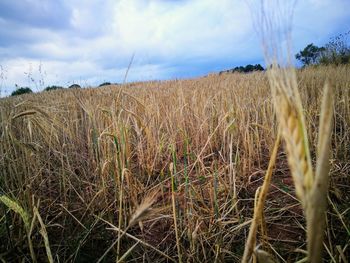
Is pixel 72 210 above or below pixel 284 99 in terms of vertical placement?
below

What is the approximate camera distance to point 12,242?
1175mm

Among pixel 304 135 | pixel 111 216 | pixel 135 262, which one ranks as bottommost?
pixel 135 262

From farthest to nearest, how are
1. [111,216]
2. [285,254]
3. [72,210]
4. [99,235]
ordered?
[72,210] → [111,216] → [99,235] → [285,254]

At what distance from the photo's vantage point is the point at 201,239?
1.08 m

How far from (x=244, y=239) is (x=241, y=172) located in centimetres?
52

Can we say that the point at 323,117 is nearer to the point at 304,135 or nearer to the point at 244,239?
the point at 304,135

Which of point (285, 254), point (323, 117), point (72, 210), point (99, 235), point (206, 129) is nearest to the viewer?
point (323, 117)

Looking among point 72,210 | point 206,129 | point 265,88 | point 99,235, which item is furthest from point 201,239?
point 265,88

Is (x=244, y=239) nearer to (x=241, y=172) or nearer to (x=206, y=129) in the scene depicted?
(x=241, y=172)

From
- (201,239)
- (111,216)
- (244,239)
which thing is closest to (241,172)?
(244,239)

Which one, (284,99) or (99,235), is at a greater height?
(284,99)

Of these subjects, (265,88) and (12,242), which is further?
(265,88)

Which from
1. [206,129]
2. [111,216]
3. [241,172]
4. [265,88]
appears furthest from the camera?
[265,88]

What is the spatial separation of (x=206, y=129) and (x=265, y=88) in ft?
6.66
